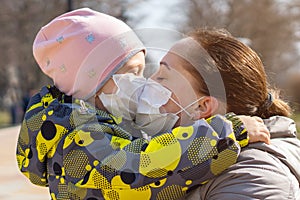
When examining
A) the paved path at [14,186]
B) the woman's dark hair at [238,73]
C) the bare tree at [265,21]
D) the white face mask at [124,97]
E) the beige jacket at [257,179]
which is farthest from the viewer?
the bare tree at [265,21]

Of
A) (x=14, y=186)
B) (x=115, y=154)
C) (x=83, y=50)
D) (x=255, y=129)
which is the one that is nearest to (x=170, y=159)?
(x=115, y=154)

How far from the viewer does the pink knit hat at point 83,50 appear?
6.95 feet

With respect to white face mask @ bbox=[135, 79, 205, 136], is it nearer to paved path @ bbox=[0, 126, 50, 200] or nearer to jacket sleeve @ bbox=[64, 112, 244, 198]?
jacket sleeve @ bbox=[64, 112, 244, 198]

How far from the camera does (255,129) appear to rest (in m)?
1.84

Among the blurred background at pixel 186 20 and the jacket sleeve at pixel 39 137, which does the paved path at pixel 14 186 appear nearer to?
the jacket sleeve at pixel 39 137

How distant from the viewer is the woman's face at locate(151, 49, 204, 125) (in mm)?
1923

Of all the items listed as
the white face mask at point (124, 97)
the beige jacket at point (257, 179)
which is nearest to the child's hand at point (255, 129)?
the beige jacket at point (257, 179)

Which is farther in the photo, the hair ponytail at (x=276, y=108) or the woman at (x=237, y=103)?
the hair ponytail at (x=276, y=108)

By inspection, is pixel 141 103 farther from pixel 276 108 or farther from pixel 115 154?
pixel 276 108

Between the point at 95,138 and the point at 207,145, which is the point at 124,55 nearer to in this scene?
the point at 95,138

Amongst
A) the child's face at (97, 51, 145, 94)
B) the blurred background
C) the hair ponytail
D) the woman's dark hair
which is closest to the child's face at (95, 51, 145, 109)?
the child's face at (97, 51, 145, 94)

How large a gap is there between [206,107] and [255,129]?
17 cm

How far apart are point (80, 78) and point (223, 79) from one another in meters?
0.51

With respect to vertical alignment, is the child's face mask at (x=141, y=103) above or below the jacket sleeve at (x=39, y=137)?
above
